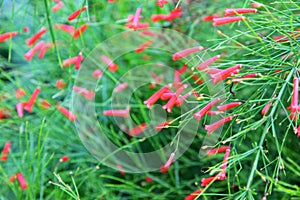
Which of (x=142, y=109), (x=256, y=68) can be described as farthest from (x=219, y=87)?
(x=142, y=109)

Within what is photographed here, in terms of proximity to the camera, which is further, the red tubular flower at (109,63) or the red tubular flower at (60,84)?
the red tubular flower at (60,84)

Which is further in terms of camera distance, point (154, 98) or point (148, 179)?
point (148, 179)

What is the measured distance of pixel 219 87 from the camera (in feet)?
4.81

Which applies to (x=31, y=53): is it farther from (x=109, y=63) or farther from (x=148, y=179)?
(x=148, y=179)

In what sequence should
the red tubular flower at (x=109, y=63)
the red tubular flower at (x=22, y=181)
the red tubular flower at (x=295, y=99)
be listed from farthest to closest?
the red tubular flower at (x=109, y=63) → the red tubular flower at (x=22, y=181) → the red tubular flower at (x=295, y=99)

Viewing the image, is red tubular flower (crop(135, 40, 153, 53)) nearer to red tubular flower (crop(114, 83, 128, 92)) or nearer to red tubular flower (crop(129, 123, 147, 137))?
red tubular flower (crop(114, 83, 128, 92))

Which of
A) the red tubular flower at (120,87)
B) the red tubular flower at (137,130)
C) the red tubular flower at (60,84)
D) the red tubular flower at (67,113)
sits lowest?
the red tubular flower at (137,130)

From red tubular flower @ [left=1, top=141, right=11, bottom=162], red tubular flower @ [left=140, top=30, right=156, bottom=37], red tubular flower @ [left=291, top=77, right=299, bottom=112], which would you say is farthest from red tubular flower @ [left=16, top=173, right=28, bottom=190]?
red tubular flower @ [left=291, top=77, right=299, bottom=112]

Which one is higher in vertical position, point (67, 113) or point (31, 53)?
point (31, 53)

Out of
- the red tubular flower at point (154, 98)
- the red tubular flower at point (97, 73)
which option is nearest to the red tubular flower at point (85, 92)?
the red tubular flower at point (97, 73)

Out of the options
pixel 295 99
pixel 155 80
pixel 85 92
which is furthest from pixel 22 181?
pixel 295 99

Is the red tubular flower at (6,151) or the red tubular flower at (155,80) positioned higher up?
the red tubular flower at (155,80)

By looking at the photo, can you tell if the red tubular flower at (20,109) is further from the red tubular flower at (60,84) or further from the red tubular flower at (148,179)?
the red tubular flower at (148,179)

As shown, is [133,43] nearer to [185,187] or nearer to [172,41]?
[172,41]
